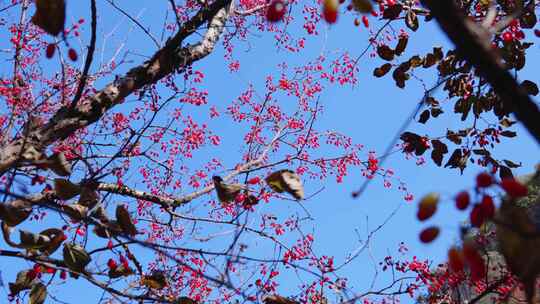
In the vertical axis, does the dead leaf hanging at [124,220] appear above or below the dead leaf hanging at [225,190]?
below

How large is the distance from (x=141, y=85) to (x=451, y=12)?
2.92m

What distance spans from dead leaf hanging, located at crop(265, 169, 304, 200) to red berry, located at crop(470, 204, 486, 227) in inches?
40.2

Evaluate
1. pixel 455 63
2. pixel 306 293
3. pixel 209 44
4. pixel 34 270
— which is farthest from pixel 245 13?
pixel 34 270

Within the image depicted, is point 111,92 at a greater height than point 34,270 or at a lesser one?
greater

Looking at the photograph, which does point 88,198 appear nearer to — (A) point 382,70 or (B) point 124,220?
(B) point 124,220

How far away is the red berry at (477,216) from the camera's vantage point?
4.12 ft

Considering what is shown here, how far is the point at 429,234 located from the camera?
1.29m

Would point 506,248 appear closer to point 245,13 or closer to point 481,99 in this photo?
point 481,99

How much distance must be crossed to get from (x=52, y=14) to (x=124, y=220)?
3.30 feet

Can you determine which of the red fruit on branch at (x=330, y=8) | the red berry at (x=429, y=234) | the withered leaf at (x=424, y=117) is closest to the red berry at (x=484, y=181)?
the red berry at (x=429, y=234)

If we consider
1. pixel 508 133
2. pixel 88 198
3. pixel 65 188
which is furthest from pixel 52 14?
pixel 508 133

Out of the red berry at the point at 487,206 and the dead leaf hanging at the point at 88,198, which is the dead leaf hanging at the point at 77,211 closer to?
the dead leaf hanging at the point at 88,198

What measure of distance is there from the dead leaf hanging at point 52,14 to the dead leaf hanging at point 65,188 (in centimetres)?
75

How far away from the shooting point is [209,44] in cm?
431
